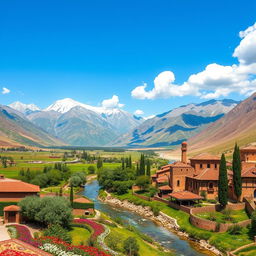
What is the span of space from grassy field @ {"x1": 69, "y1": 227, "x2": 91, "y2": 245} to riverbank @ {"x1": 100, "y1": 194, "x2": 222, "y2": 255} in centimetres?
1828

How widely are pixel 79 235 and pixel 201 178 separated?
37617 mm

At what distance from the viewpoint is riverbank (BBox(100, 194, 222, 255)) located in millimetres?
49831

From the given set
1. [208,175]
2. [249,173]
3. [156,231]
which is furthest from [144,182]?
[249,173]

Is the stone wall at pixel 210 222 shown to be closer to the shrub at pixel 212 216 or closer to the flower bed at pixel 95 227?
the shrub at pixel 212 216

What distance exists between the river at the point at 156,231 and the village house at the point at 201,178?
986 cm

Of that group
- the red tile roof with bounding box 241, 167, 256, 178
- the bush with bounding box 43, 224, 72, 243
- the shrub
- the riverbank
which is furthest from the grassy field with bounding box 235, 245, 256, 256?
the red tile roof with bounding box 241, 167, 256, 178

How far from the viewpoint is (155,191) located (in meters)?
87.8

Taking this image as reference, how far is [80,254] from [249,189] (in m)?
48.6

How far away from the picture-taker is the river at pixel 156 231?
49500 millimetres

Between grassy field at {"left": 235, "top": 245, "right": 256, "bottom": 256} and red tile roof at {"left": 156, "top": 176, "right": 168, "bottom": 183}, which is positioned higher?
red tile roof at {"left": 156, "top": 176, "right": 168, "bottom": 183}

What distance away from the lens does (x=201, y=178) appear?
75.5 metres

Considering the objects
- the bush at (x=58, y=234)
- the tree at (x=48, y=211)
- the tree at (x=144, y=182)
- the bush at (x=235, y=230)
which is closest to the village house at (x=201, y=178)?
the tree at (x=144, y=182)

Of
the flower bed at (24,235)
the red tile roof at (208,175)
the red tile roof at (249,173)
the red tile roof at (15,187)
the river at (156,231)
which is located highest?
the red tile roof at (249,173)

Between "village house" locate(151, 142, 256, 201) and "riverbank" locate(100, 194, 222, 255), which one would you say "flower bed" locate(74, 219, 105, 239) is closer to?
"riverbank" locate(100, 194, 222, 255)
